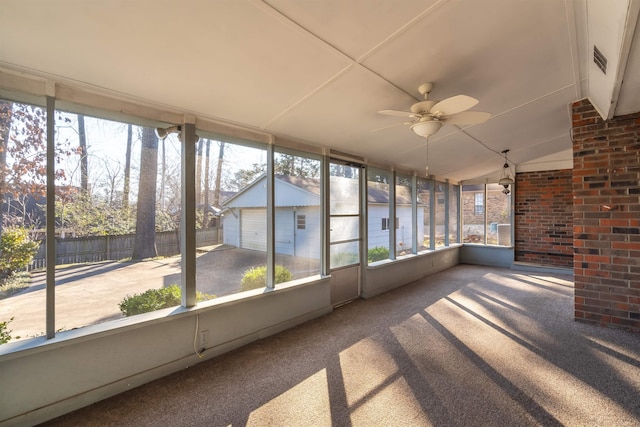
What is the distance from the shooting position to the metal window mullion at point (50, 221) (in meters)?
2.02

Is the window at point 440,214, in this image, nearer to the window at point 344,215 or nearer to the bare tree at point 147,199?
the window at point 344,215

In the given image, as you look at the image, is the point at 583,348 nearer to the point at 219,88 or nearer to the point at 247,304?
the point at 247,304

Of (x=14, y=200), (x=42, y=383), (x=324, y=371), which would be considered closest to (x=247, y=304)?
(x=324, y=371)

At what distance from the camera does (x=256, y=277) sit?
10.9 feet

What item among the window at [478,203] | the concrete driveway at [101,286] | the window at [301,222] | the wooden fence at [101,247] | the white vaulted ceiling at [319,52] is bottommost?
the concrete driveway at [101,286]

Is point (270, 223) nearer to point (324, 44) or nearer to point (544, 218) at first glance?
point (324, 44)

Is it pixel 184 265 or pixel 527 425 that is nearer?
pixel 527 425

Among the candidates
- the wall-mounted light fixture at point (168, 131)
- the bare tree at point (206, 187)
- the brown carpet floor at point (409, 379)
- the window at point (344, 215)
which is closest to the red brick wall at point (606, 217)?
the brown carpet floor at point (409, 379)

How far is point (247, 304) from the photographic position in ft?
9.98

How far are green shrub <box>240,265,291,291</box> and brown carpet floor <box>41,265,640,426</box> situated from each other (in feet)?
2.07

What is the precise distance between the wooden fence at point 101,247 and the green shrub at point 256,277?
2.21 ft

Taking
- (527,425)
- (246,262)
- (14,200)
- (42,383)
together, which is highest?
(14,200)

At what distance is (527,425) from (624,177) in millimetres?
3188

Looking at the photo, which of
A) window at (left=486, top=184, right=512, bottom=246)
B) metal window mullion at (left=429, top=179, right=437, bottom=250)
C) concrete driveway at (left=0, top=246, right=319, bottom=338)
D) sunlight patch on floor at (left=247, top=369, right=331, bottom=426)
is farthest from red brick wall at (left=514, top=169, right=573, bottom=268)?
concrete driveway at (left=0, top=246, right=319, bottom=338)
